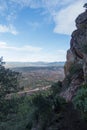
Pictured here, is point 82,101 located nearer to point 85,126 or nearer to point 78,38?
point 85,126

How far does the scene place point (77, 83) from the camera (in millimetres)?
27766

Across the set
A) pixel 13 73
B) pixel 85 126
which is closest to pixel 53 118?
pixel 85 126

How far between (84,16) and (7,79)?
43.4 ft

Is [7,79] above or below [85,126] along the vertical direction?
above

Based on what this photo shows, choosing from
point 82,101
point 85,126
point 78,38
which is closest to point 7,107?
point 78,38

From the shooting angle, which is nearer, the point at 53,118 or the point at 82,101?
the point at 82,101

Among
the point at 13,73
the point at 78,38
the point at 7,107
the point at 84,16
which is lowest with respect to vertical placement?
the point at 7,107

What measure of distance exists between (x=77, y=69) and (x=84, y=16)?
25.1 feet

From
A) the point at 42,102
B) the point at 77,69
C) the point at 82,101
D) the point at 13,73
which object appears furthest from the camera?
the point at 13,73

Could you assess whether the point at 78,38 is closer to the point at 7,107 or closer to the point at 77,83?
the point at 77,83

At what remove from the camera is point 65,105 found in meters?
23.4

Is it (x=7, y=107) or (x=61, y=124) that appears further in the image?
(x=7, y=107)

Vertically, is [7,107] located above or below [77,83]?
below

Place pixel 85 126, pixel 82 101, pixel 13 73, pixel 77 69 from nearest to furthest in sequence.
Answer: pixel 82 101, pixel 85 126, pixel 77 69, pixel 13 73
